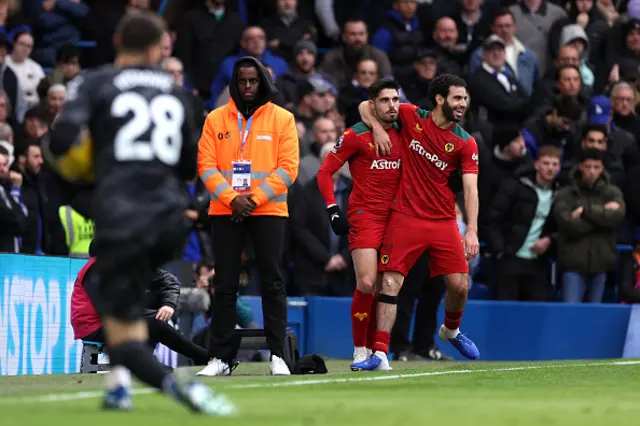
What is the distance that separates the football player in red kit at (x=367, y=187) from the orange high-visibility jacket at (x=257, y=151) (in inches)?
39.3

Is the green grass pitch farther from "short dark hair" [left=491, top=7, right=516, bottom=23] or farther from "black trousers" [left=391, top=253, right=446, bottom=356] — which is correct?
"short dark hair" [left=491, top=7, right=516, bottom=23]

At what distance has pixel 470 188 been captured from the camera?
11.9m

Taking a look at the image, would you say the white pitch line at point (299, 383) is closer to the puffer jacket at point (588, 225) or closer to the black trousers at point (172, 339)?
the black trousers at point (172, 339)

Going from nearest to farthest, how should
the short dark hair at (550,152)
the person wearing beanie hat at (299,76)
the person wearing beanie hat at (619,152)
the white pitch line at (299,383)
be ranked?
the white pitch line at (299,383), the short dark hair at (550,152), the person wearing beanie hat at (619,152), the person wearing beanie hat at (299,76)

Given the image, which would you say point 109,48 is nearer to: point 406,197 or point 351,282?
point 351,282

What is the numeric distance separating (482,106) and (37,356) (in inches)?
309

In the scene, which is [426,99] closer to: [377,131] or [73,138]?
[377,131]

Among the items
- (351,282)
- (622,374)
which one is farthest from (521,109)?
(622,374)

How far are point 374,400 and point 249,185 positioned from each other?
137 inches

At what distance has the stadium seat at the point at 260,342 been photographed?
1146 centimetres

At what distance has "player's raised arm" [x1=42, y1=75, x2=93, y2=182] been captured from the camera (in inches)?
283

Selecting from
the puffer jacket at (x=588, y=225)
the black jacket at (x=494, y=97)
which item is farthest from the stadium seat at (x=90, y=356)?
the black jacket at (x=494, y=97)

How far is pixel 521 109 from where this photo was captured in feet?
59.7

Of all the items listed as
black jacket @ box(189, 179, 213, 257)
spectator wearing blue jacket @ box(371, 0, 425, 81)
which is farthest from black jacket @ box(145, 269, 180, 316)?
spectator wearing blue jacket @ box(371, 0, 425, 81)
